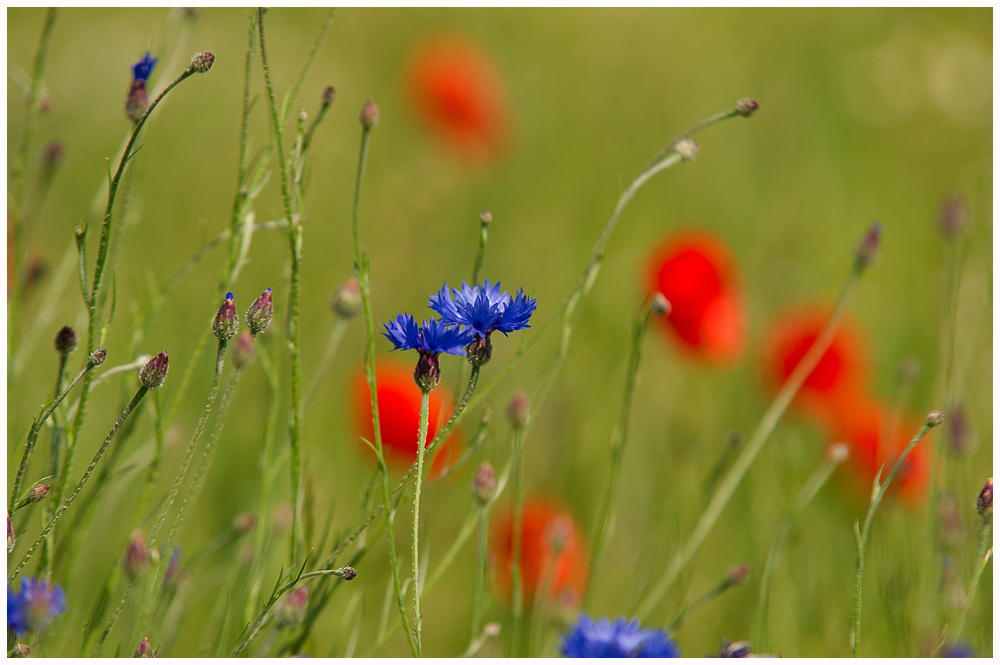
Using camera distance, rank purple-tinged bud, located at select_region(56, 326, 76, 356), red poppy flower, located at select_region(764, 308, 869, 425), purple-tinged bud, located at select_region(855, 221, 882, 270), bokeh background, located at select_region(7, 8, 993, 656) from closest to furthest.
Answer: purple-tinged bud, located at select_region(56, 326, 76, 356)
purple-tinged bud, located at select_region(855, 221, 882, 270)
bokeh background, located at select_region(7, 8, 993, 656)
red poppy flower, located at select_region(764, 308, 869, 425)

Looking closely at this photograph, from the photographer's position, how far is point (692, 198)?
226 centimetres

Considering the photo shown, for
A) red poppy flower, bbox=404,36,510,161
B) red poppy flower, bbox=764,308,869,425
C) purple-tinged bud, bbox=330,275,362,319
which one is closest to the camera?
purple-tinged bud, bbox=330,275,362,319

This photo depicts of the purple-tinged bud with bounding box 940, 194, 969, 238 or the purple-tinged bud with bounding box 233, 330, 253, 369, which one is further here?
the purple-tinged bud with bounding box 940, 194, 969, 238

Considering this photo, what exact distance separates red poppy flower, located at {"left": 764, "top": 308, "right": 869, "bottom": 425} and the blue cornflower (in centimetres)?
84

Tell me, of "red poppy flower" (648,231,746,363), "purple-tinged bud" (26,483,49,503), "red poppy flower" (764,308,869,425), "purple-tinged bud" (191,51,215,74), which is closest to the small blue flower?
"purple-tinged bud" (191,51,215,74)

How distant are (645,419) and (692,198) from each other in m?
0.92

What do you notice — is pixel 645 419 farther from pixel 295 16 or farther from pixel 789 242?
pixel 295 16

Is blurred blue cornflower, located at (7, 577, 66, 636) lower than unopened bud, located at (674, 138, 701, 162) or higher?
lower

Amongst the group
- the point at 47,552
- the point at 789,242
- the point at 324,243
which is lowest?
the point at 47,552

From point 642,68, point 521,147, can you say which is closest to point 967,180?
point 642,68

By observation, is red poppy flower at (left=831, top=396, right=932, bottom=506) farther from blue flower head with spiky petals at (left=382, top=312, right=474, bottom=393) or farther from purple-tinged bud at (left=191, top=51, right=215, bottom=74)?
purple-tinged bud at (left=191, top=51, right=215, bottom=74)

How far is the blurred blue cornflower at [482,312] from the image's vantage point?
54cm

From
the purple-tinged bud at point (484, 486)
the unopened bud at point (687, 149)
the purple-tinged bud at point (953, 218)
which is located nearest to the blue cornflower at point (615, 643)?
the purple-tinged bud at point (484, 486)

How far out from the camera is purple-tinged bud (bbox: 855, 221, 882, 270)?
2.91 ft
